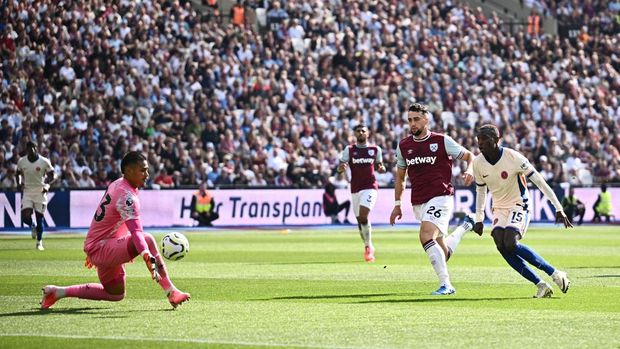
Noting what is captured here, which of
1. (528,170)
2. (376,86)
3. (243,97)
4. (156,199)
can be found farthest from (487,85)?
(528,170)

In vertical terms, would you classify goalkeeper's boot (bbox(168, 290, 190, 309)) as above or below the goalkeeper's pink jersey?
below

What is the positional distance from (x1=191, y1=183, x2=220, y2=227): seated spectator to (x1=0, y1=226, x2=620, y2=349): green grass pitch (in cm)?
1308

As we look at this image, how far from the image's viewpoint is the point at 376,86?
4697 centimetres

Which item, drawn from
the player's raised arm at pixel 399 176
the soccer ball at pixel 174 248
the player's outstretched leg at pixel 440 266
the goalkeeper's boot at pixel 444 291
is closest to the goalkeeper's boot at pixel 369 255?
the player's raised arm at pixel 399 176

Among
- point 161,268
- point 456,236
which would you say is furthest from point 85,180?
point 161,268

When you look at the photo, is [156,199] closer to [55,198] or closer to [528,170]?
[55,198]

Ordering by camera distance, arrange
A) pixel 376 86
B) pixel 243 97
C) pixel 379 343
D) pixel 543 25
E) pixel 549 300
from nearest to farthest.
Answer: pixel 379 343 → pixel 549 300 → pixel 243 97 → pixel 376 86 → pixel 543 25

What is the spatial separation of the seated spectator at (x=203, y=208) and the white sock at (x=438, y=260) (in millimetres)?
24149

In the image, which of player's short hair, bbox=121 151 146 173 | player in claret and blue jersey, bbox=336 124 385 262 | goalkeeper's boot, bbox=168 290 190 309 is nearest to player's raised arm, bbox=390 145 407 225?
goalkeeper's boot, bbox=168 290 190 309

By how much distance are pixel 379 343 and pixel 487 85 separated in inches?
1559

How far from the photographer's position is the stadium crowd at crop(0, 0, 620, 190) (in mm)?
38750

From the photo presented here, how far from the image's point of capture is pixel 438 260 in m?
16.5

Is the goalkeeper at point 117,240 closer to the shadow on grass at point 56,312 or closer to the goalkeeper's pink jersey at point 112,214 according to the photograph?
the goalkeeper's pink jersey at point 112,214

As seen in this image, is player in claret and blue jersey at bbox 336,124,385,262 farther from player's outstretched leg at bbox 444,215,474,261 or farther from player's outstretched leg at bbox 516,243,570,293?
player's outstretched leg at bbox 516,243,570,293
